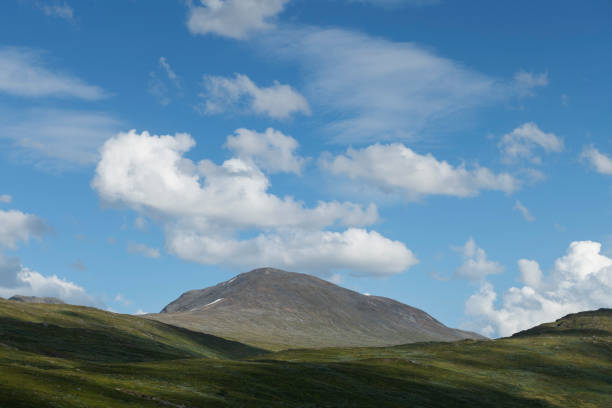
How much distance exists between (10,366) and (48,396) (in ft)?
59.1

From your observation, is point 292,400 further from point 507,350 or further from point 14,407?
point 507,350

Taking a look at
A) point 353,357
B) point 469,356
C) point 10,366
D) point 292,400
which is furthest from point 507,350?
point 10,366

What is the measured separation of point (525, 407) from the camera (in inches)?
4953

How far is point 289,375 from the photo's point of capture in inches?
4422

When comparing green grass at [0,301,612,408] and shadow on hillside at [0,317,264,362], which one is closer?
green grass at [0,301,612,408]

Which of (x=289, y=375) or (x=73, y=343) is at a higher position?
(x=73, y=343)

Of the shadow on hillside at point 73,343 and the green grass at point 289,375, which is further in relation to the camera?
the shadow on hillside at point 73,343

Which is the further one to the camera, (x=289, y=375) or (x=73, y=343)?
(x=73, y=343)

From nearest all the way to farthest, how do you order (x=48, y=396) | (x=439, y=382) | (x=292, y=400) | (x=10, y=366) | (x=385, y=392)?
(x=48, y=396)
(x=10, y=366)
(x=292, y=400)
(x=385, y=392)
(x=439, y=382)

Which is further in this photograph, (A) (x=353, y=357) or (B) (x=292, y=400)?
(A) (x=353, y=357)

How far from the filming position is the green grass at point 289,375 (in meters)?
75.8

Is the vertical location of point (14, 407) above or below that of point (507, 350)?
below

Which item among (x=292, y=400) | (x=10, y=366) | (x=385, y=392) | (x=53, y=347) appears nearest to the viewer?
(x=10, y=366)

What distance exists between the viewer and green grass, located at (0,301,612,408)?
7575 cm
